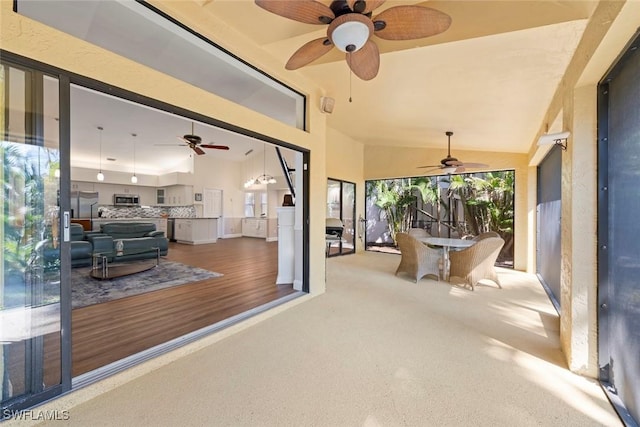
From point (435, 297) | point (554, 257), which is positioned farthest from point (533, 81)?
point (435, 297)

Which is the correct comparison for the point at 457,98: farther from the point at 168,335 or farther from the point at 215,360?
the point at 168,335

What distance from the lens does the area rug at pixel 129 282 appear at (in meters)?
3.44

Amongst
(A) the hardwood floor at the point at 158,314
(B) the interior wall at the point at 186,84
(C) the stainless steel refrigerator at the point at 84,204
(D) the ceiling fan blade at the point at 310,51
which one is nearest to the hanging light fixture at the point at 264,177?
(C) the stainless steel refrigerator at the point at 84,204

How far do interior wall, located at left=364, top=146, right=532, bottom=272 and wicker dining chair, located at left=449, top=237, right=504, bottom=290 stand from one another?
189cm

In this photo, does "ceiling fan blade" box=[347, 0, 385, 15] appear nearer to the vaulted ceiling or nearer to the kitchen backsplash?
the vaulted ceiling

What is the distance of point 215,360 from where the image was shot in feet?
6.71

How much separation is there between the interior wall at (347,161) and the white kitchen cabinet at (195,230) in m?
5.27

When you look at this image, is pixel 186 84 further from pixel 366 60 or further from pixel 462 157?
pixel 462 157

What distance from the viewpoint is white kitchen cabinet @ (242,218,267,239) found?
10.6 m

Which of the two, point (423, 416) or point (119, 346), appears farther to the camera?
point (119, 346)

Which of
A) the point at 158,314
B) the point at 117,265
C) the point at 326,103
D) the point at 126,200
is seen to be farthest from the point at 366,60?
the point at 126,200

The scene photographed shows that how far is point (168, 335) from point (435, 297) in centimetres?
324

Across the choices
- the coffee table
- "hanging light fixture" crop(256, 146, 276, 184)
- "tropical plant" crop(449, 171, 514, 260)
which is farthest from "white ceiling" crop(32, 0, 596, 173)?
"hanging light fixture" crop(256, 146, 276, 184)

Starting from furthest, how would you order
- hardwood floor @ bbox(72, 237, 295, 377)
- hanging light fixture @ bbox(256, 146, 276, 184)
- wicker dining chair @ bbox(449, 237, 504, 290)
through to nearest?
hanging light fixture @ bbox(256, 146, 276, 184)
wicker dining chair @ bbox(449, 237, 504, 290)
hardwood floor @ bbox(72, 237, 295, 377)
